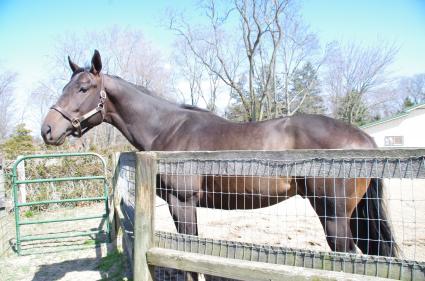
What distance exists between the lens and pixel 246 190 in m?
2.75

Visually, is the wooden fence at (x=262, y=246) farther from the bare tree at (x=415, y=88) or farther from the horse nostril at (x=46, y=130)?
the bare tree at (x=415, y=88)

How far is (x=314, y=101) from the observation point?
118 ft

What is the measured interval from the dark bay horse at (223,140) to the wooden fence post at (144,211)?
67 cm

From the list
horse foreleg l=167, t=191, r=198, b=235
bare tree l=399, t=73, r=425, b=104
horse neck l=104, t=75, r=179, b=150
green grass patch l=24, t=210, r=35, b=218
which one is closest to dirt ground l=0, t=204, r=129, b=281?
horse foreleg l=167, t=191, r=198, b=235

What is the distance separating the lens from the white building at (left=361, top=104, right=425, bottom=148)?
22.9 metres

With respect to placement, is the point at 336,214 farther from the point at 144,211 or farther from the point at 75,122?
the point at 75,122

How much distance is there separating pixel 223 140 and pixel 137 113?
3.33ft

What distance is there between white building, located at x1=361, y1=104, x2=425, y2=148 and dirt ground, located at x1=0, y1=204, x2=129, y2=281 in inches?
936

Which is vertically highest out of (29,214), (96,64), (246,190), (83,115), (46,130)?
(96,64)

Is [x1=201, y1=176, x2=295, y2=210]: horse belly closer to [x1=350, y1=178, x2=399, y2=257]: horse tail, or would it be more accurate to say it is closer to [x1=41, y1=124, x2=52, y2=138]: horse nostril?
[x1=350, y1=178, x2=399, y2=257]: horse tail

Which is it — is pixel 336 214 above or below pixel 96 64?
below

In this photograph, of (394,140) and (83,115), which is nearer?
(83,115)

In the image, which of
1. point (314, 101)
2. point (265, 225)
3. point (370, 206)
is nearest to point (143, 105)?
point (370, 206)

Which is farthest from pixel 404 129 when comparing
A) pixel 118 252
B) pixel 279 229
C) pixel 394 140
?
pixel 118 252
